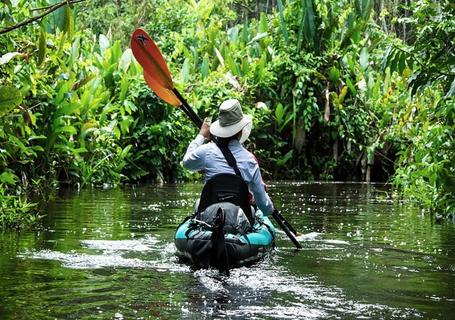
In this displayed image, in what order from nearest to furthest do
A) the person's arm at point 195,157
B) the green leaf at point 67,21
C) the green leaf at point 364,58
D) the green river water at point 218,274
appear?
the green leaf at point 67,21, the green river water at point 218,274, the person's arm at point 195,157, the green leaf at point 364,58

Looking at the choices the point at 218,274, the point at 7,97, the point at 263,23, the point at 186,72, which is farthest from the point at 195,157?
the point at 263,23

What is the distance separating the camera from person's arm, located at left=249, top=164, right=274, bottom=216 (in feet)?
21.4

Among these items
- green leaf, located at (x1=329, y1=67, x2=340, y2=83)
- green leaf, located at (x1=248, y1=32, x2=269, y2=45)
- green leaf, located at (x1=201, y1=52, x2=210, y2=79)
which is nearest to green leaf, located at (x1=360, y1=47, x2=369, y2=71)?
green leaf, located at (x1=329, y1=67, x2=340, y2=83)

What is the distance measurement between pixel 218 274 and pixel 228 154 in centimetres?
106

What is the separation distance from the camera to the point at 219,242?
580 cm

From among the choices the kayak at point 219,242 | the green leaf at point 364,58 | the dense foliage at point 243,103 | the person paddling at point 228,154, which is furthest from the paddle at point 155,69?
the green leaf at point 364,58

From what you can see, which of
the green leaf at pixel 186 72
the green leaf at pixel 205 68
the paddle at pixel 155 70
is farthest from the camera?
the green leaf at pixel 205 68

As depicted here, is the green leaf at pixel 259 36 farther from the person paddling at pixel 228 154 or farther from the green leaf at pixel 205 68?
the person paddling at pixel 228 154

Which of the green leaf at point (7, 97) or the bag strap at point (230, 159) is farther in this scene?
the bag strap at point (230, 159)

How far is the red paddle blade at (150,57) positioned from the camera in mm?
7758

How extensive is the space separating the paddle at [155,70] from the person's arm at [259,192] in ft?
3.32

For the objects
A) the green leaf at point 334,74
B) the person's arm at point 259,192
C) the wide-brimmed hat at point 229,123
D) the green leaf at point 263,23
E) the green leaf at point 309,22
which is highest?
the green leaf at point 263,23

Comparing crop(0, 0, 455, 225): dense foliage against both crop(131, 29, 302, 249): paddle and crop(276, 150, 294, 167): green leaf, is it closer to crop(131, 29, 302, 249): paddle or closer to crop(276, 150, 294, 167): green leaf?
crop(276, 150, 294, 167): green leaf

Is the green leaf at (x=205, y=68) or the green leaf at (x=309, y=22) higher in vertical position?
the green leaf at (x=205, y=68)
